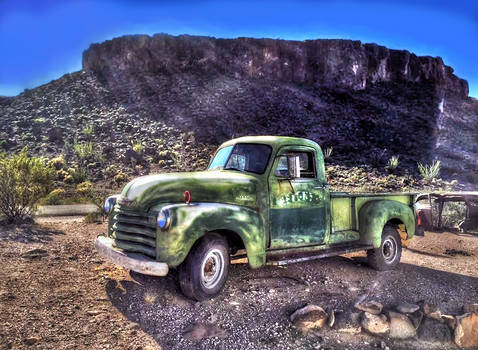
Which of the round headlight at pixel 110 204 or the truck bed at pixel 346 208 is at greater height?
the round headlight at pixel 110 204

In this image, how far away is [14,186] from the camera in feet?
31.4

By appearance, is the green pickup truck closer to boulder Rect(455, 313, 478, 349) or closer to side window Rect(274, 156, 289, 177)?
side window Rect(274, 156, 289, 177)

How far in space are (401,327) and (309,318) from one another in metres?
0.96

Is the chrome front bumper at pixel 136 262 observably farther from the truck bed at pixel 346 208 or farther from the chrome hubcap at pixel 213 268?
the truck bed at pixel 346 208

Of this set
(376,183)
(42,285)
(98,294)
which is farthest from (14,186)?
(376,183)

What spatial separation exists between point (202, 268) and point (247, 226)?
74 centimetres

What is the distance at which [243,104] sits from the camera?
41531 millimetres

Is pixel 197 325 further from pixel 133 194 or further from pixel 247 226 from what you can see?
pixel 133 194

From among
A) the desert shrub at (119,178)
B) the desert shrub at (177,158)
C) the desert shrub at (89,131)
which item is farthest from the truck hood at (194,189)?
the desert shrub at (89,131)

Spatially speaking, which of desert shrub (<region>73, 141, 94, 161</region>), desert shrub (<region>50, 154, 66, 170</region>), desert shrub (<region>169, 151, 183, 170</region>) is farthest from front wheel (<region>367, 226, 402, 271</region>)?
desert shrub (<region>73, 141, 94, 161</region>)

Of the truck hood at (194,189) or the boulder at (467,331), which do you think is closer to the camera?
the boulder at (467,331)

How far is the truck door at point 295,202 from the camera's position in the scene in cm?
474

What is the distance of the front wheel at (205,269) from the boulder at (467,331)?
2.53 m

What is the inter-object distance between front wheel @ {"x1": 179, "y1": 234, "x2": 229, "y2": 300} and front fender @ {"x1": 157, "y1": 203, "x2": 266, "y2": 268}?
0.15m
